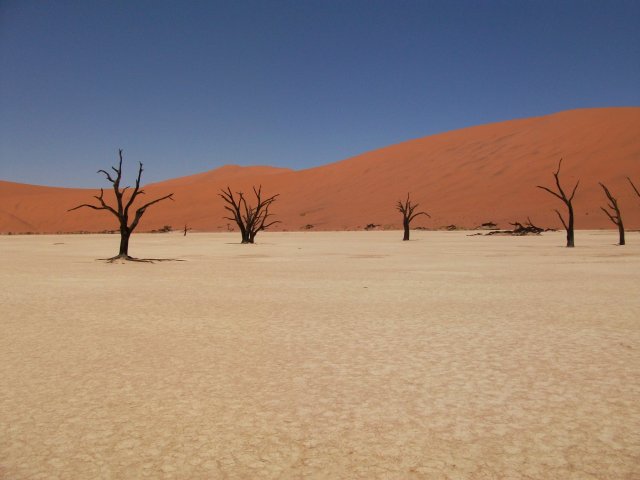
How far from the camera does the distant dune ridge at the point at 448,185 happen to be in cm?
4847

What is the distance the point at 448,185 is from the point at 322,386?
5695 cm

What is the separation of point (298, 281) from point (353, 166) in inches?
2652

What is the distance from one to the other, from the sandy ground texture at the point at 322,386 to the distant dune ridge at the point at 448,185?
126 ft

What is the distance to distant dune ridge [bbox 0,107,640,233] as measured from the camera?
48.5 metres

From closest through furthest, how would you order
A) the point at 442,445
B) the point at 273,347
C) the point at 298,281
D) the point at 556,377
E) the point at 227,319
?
1. the point at 442,445
2. the point at 556,377
3. the point at 273,347
4. the point at 227,319
5. the point at 298,281

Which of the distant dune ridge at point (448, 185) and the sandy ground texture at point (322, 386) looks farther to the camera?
the distant dune ridge at point (448, 185)

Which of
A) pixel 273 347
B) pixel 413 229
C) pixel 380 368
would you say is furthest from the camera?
pixel 413 229

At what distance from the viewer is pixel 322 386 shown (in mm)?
4500

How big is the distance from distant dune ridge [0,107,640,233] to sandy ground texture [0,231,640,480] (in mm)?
38538

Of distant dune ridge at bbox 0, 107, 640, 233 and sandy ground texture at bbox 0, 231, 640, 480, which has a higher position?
distant dune ridge at bbox 0, 107, 640, 233

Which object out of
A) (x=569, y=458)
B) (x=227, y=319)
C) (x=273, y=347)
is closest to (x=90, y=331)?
(x=227, y=319)

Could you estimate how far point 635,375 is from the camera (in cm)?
468

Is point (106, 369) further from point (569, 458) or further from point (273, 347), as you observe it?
point (569, 458)

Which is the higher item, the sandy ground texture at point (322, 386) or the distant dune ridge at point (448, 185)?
the distant dune ridge at point (448, 185)
